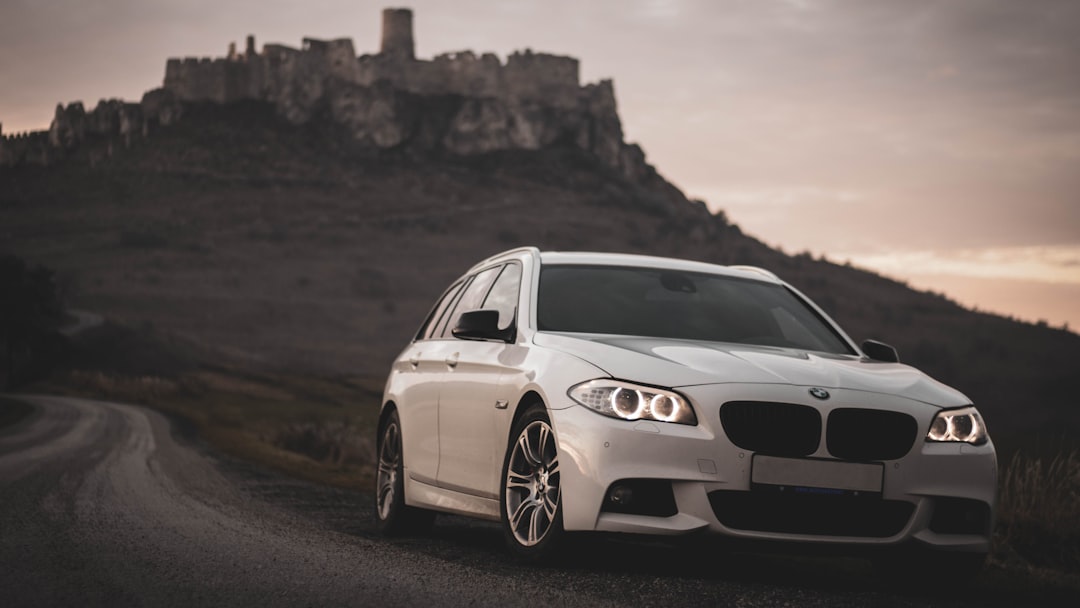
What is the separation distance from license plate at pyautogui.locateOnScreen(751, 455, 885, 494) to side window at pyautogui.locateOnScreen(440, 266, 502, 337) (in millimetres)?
3080

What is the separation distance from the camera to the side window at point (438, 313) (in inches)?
368

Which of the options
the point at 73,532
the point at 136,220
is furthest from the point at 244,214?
the point at 73,532

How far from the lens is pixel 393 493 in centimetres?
880

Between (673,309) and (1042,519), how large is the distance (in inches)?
142

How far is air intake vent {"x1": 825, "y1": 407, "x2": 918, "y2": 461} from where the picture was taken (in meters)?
5.84

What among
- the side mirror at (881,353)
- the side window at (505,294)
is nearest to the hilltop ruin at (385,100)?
the side window at (505,294)

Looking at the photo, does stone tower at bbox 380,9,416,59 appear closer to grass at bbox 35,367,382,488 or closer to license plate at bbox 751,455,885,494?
grass at bbox 35,367,382,488

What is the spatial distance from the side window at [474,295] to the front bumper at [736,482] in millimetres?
2551

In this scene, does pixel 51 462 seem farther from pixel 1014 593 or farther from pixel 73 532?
pixel 1014 593

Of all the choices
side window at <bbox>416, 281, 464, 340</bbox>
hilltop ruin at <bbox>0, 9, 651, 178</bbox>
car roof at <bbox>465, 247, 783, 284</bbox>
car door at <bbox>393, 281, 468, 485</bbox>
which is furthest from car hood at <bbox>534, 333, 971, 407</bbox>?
hilltop ruin at <bbox>0, 9, 651, 178</bbox>

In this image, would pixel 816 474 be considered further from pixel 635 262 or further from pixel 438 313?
pixel 438 313

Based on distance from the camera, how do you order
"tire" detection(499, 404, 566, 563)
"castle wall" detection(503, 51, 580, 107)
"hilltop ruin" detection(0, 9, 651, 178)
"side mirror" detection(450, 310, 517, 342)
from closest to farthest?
1. "tire" detection(499, 404, 566, 563)
2. "side mirror" detection(450, 310, 517, 342)
3. "hilltop ruin" detection(0, 9, 651, 178)
4. "castle wall" detection(503, 51, 580, 107)

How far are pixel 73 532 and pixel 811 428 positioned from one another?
482 centimetres

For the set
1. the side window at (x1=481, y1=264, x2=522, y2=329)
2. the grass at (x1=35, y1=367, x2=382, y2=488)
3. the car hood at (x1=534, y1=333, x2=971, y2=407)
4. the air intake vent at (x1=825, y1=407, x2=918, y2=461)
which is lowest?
the grass at (x1=35, y1=367, x2=382, y2=488)
